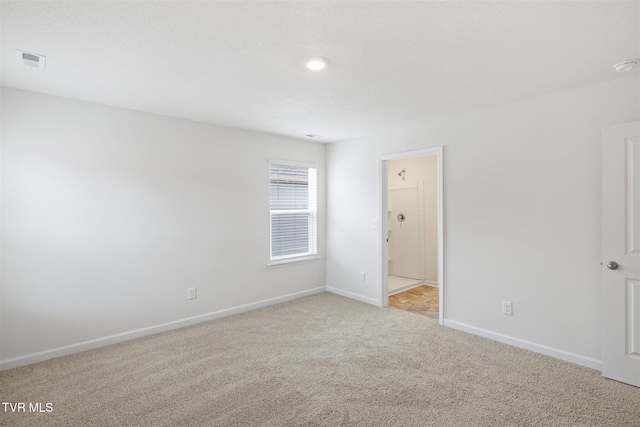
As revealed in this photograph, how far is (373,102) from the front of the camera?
10.4ft

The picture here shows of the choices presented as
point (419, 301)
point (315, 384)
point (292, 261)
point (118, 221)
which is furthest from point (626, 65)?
point (118, 221)

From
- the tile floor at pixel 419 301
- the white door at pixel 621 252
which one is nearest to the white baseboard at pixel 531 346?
the white door at pixel 621 252

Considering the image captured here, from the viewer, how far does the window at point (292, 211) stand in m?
4.71

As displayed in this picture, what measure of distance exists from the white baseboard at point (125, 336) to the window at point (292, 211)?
2.15ft

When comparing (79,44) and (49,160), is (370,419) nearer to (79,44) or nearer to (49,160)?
(79,44)

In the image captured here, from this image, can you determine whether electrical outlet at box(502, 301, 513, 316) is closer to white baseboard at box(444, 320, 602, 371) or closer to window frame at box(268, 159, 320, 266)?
white baseboard at box(444, 320, 602, 371)

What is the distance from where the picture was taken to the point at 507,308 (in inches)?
129

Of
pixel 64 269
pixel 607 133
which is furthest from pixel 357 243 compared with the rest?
pixel 64 269

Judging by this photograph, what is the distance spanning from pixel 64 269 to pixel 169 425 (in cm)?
190

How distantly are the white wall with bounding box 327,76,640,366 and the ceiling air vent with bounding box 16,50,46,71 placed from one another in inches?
140

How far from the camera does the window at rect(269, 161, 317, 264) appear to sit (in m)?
4.71

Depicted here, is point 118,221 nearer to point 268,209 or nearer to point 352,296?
point 268,209

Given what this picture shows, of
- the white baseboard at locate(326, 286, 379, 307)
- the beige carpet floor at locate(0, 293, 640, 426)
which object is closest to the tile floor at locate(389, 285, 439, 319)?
the white baseboard at locate(326, 286, 379, 307)

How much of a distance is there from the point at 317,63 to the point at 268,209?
2.59m
